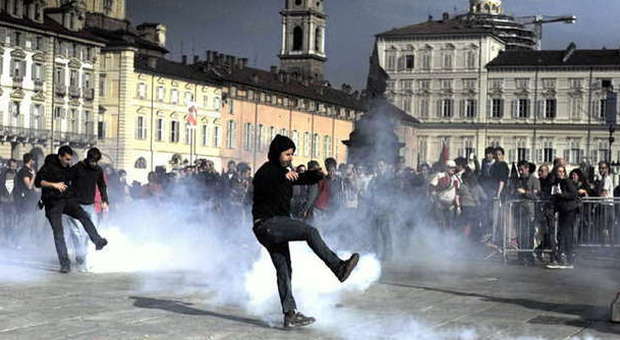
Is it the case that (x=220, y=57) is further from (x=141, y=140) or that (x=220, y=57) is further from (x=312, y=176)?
(x=312, y=176)

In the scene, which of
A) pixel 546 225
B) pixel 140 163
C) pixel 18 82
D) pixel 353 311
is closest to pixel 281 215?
pixel 353 311

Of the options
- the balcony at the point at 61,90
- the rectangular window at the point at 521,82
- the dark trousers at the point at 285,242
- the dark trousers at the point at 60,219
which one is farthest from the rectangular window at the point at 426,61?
the dark trousers at the point at 285,242

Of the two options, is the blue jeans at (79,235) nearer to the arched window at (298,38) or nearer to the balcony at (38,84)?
the balcony at (38,84)

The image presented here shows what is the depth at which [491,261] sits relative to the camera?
781 inches

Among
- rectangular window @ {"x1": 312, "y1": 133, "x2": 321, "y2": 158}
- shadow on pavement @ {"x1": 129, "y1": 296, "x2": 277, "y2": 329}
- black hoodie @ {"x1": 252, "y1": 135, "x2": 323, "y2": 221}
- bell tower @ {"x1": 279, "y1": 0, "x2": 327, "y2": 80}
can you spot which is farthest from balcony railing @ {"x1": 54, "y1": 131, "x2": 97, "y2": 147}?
black hoodie @ {"x1": 252, "y1": 135, "x2": 323, "y2": 221}

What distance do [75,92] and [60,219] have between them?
78483 millimetres

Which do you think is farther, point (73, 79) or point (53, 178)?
point (73, 79)

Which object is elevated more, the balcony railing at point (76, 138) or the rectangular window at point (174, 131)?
the rectangular window at point (174, 131)

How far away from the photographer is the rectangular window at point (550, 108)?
125250mm

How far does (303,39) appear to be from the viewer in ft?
515

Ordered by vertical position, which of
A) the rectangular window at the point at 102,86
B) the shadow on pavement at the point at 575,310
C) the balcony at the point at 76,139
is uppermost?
the rectangular window at the point at 102,86

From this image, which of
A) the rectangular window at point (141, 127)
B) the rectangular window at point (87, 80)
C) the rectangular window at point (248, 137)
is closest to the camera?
the rectangular window at point (87, 80)

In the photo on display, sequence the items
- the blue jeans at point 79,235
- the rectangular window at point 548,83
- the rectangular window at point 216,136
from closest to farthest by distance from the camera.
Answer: the blue jeans at point 79,235
the rectangular window at point 216,136
the rectangular window at point 548,83

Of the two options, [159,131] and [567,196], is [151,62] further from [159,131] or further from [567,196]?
[567,196]
